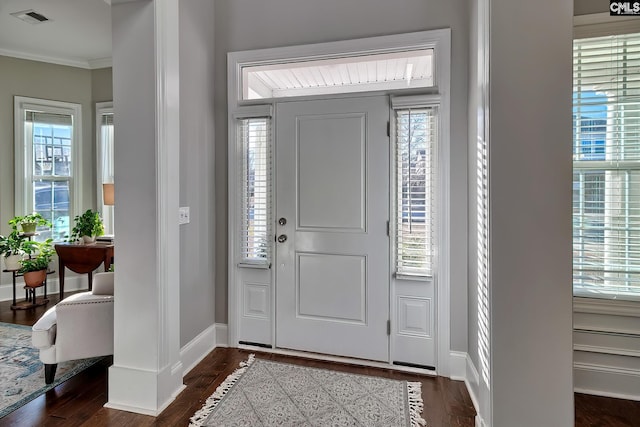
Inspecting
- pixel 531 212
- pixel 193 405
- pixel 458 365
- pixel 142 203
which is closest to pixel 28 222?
pixel 142 203

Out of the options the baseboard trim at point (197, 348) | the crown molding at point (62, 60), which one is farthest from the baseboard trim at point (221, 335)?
the crown molding at point (62, 60)

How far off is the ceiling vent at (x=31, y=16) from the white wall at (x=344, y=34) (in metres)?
1.90

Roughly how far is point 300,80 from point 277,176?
0.94 m

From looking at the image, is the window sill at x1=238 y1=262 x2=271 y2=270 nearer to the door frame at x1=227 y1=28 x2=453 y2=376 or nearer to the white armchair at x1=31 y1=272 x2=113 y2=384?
the door frame at x1=227 y1=28 x2=453 y2=376

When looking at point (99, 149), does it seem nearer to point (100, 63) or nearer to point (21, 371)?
point (100, 63)

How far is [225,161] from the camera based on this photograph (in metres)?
2.82

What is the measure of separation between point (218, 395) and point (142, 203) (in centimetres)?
127

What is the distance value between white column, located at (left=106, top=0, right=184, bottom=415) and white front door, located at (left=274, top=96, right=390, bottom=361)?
92cm

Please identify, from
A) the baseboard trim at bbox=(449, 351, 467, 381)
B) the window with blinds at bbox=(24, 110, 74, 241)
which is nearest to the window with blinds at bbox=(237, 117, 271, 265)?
the baseboard trim at bbox=(449, 351, 467, 381)

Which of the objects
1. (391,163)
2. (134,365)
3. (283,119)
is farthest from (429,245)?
(134,365)

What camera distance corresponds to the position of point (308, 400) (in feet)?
6.79

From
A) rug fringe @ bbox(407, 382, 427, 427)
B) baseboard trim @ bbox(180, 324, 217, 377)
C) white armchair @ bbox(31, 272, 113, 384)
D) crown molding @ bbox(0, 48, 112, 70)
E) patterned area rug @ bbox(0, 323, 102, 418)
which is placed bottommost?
rug fringe @ bbox(407, 382, 427, 427)

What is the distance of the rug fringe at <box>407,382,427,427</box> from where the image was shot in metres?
1.89

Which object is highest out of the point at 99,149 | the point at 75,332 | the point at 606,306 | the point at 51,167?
the point at 99,149
